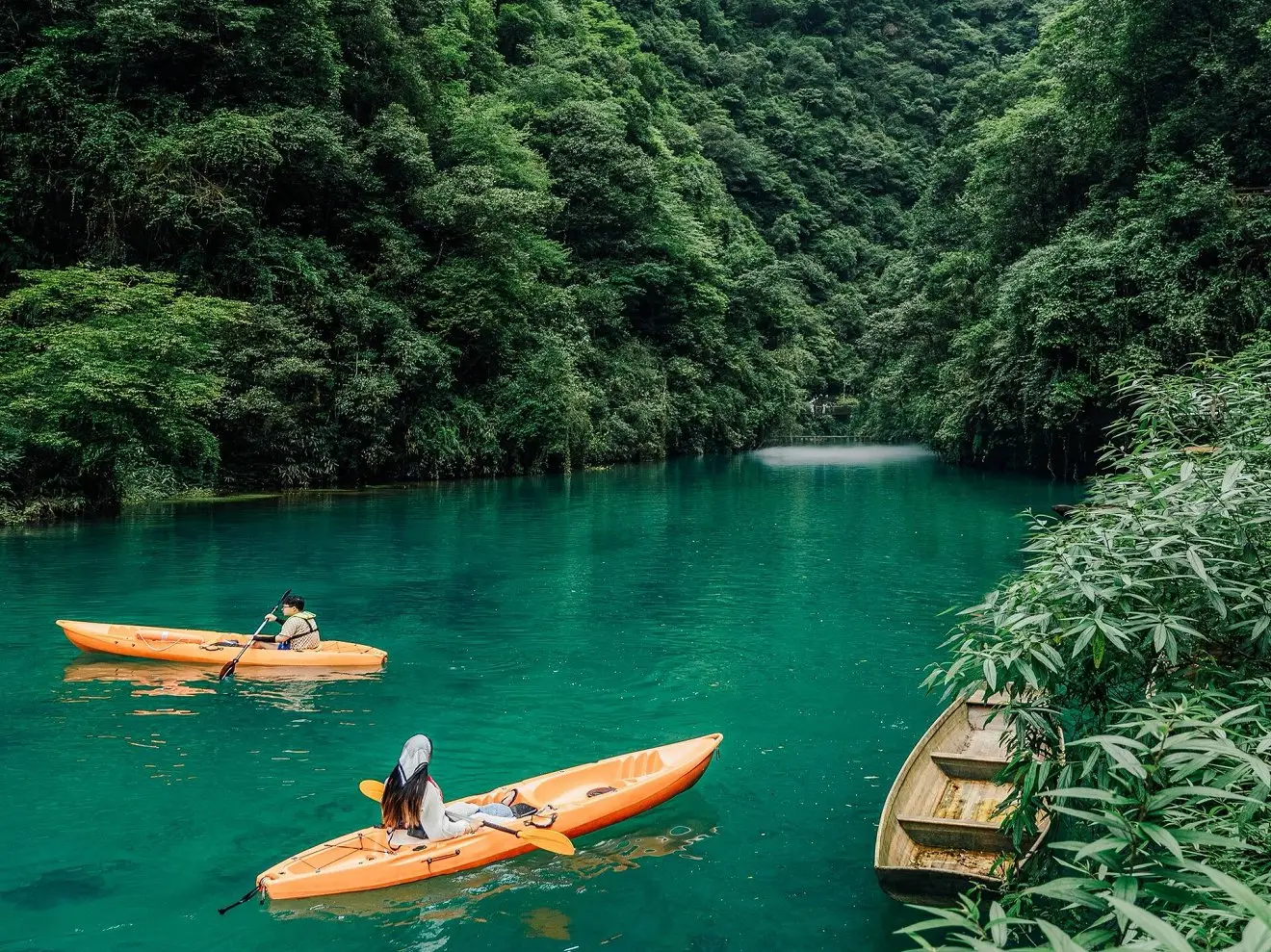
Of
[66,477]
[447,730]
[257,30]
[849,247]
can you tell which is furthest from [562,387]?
[849,247]

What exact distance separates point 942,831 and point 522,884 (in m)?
2.53

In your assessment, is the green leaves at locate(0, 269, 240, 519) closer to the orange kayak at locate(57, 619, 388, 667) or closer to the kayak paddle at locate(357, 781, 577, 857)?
the orange kayak at locate(57, 619, 388, 667)

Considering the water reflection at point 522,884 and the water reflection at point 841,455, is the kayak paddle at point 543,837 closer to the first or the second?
the water reflection at point 522,884

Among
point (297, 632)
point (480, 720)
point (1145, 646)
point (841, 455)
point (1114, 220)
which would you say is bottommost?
point (480, 720)

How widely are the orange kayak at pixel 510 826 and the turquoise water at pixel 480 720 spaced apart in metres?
0.12

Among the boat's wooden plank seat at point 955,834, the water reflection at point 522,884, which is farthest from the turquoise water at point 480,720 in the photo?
the boat's wooden plank seat at point 955,834

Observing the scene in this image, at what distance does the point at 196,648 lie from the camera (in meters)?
10.2

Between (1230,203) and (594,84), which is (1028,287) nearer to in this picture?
(1230,203)

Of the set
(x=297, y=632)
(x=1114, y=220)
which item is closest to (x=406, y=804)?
(x=297, y=632)

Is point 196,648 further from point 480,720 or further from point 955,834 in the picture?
point 955,834

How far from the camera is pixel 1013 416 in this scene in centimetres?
2850

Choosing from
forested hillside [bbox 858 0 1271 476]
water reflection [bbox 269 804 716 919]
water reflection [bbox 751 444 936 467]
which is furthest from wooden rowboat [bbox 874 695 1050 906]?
water reflection [bbox 751 444 936 467]

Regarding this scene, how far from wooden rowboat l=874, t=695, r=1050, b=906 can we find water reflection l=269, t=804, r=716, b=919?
1386 mm

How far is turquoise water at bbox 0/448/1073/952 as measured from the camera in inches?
212
